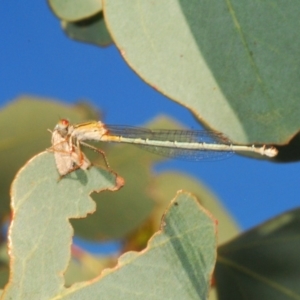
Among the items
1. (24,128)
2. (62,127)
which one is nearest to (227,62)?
(62,127)

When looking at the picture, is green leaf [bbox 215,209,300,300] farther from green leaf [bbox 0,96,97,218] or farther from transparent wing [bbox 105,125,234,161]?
green leaf [bbox 0,96,97,218]

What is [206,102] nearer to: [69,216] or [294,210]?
[69,216]

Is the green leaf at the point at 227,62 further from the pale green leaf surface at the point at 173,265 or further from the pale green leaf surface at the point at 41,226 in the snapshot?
the pale green leaf surface at the point at 41,226

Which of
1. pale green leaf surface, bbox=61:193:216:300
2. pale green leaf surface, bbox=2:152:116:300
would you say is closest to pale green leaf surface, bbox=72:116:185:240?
pale green leaf surface, bbox=2:152:116:300

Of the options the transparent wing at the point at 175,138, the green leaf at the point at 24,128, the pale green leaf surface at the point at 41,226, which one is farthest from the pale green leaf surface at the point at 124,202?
the pale green leaf surface at the point at 41,226

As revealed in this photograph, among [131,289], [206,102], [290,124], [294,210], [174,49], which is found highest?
[174,49]

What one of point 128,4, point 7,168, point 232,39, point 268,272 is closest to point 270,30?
point 232,39
